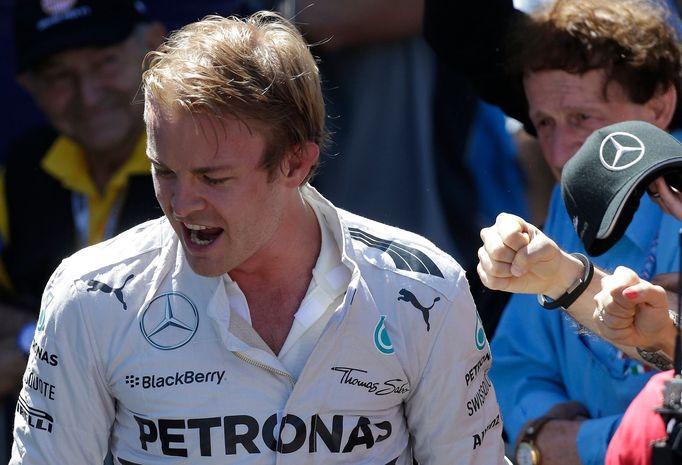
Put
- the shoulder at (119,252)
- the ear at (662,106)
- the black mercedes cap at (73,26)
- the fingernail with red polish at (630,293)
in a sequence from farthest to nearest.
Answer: the black mercedes cap at (73,26), the ear at (662,106), the shoulder at (119,252), the fingernail with red polish at (630,293)

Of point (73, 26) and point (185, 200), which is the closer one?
point (185, 200)

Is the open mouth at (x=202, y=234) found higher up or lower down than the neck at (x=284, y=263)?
higher up

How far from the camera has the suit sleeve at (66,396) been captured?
2576 millimetres

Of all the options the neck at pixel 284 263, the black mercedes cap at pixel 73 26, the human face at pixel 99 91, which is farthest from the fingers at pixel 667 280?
the black mercedes cap at pixel 73 26

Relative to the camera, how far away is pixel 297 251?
2.78 meters

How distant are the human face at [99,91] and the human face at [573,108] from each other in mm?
1776

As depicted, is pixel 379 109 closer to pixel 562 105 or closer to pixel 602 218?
pixel 562 105

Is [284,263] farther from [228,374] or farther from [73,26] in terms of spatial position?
[73,26]

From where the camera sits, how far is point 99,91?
4.63 meters

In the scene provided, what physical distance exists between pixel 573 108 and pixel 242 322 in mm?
1211

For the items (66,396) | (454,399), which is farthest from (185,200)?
(454,399)

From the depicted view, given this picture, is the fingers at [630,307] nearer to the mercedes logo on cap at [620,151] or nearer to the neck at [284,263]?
the mercedes logo on cap at [620,151]

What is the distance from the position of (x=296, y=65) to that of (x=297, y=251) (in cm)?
42

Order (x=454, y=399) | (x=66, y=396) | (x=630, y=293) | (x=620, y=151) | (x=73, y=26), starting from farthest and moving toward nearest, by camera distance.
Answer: (x=73, y=26), (x=454, y=399), (x=66, y=396), (x=620, y=151), (x=630, y=293)
